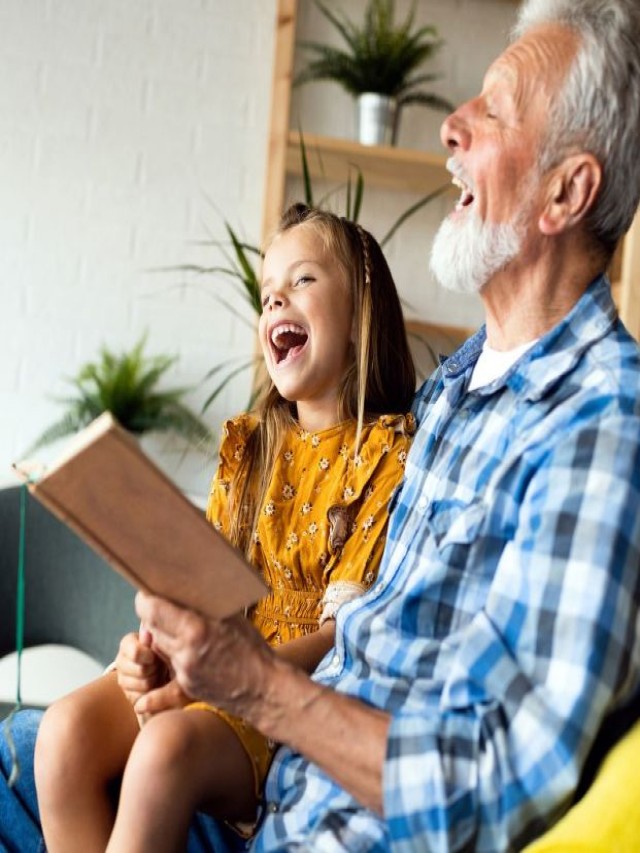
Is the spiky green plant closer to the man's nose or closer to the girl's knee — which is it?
the man's nose

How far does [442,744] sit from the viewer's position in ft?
3.39

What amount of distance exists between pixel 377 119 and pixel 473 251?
2362 millimetres

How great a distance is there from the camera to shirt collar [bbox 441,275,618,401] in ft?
3.99

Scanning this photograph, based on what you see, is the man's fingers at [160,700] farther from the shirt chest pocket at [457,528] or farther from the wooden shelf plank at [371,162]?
the wooden shelf plank at [371,162]

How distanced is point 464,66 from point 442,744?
10.5 ft

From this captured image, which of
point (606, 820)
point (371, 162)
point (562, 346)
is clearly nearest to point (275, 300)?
point (562, 346)

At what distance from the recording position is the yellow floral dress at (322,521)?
5.14 feet

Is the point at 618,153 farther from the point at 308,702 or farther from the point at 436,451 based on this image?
the point at 308,702

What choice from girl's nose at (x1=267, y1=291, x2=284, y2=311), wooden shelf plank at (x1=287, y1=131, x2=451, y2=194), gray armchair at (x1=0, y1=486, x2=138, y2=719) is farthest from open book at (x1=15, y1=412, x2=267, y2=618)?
wooden shelf plank at (x1=287, y1=131, x2=451, y2=194)

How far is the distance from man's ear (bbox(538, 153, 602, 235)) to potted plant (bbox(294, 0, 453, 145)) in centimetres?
234

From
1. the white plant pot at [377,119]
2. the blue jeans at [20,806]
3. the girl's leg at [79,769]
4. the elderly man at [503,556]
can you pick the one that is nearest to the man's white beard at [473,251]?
the elderly man at [503,556]

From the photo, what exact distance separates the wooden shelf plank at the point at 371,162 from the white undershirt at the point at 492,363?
2.05m

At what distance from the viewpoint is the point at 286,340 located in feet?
5.92

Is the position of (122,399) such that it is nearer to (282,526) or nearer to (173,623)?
(282,526)
